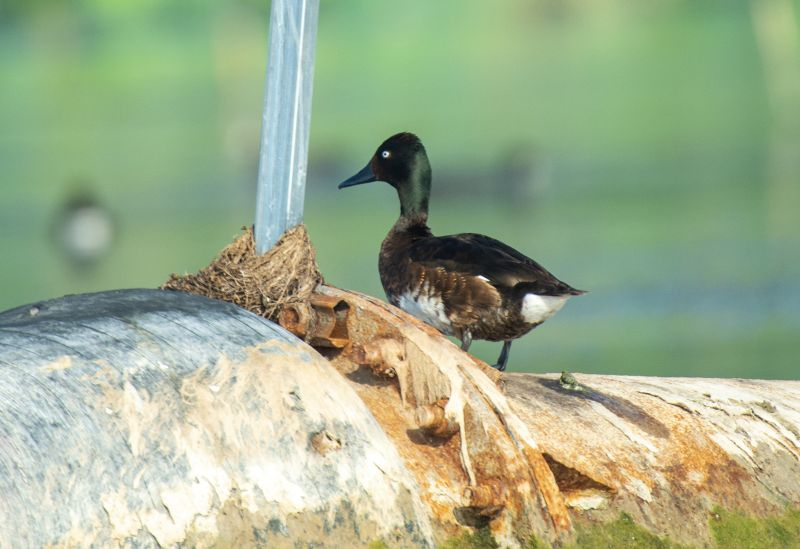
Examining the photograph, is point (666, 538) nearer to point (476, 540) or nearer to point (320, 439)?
point (476, 540)

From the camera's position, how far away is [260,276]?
10.7 feet

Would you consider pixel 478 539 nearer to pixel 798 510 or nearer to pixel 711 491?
pixel 711 491

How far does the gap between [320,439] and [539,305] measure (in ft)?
6.41

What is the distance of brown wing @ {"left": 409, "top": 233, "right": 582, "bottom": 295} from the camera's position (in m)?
4.36

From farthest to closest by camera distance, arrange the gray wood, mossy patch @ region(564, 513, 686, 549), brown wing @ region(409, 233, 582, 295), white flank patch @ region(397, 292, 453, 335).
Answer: white flank patch @ region(397, 292, 453, 335) → brown wing @ region(409, 233, 582, 295) → mossy patch @ region(564, 513, 686, 549) → the gray wood

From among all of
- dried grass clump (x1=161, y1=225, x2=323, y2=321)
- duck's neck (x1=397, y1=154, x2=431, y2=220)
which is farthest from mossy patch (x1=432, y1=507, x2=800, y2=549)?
duck's neck (x1=397, y1=154, x2=431, y2=220)

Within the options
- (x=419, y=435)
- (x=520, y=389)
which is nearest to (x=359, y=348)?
(x=419, y=435)

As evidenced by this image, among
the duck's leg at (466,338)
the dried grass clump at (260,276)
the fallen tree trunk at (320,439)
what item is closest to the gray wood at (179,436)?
the fallen tree trunk at (320,439)

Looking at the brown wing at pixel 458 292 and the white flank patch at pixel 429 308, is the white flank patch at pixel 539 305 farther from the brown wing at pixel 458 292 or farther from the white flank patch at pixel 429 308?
the white flank patch at pixel 429 308

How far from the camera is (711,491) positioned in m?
3.30

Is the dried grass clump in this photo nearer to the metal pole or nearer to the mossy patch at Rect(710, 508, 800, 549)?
the metal pole

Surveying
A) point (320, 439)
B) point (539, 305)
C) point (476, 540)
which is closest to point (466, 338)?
point (539, 305)

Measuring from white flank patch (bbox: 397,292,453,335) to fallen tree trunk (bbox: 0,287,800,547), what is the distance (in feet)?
3.18

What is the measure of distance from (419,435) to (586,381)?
897 millimetres
